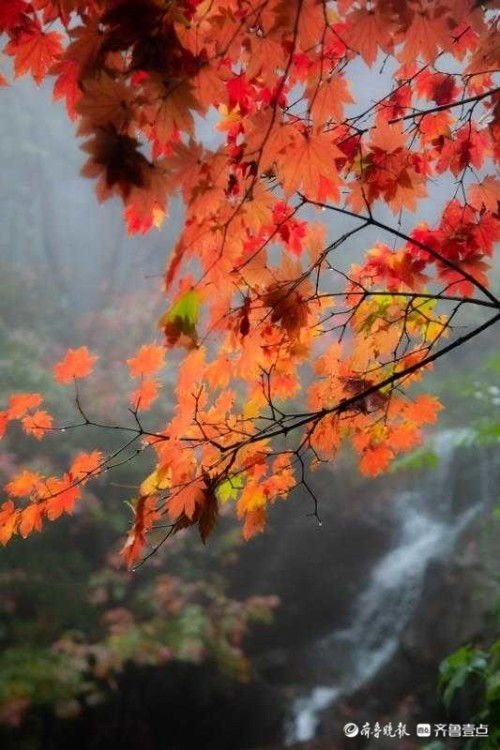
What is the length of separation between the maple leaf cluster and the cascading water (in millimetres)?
3344

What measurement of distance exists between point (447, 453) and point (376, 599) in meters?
3.14

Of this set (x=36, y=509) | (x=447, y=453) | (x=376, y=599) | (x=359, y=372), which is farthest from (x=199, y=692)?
(x=447, y=453)

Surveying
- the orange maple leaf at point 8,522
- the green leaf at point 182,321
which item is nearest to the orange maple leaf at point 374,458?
the green leaf at point 182,321

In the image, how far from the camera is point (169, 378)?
27.8ft

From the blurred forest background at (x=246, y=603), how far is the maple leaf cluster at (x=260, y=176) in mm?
2512

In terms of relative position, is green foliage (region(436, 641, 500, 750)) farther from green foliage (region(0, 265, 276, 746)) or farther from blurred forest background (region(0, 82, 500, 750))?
green foliage (region(0, 265, 276, 746))

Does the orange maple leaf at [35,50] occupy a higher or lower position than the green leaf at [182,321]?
higher

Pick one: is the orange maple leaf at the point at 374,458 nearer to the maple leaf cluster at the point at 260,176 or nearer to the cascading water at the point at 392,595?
the maple leaf cluster at the point at 260,176

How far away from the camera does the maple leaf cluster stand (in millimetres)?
1205

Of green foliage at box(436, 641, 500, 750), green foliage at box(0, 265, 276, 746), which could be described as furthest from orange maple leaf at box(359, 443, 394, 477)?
green foliage at box(0, 265, 276, 746)

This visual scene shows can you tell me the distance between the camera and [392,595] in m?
6.82

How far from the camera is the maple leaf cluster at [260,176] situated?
1.21 m

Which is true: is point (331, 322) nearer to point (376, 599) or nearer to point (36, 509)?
point (376, 599)

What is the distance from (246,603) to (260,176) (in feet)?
17.7
